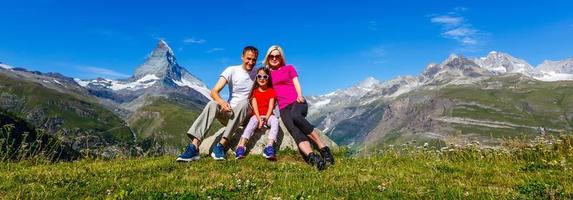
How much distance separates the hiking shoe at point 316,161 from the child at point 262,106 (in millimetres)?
2371

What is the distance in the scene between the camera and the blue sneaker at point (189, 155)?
1599cm

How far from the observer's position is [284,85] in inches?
697

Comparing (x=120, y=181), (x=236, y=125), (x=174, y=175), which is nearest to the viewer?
(x=120, y=181)

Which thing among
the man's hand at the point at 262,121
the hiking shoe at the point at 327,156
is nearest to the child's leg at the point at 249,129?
the man's hand at the point at 262,121

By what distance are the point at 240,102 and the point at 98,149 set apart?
5568 mm

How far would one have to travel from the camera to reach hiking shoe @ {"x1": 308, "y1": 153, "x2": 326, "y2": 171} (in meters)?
14.2

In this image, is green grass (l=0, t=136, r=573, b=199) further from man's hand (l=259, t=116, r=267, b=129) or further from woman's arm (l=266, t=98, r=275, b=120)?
woman's arm (l=266, t=98, r=275, b=120)

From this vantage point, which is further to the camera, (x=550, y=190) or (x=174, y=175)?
(x=174, y=175)

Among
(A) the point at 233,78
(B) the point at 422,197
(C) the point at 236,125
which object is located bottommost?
(B) the point at 422,197

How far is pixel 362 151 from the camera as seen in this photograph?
19.3 meters

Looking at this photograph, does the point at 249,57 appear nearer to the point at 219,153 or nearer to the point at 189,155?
the point at 219,153

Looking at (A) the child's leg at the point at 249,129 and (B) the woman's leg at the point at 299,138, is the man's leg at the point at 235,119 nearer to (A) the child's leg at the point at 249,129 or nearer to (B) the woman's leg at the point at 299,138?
(A) the child's leg at the point at 249,129

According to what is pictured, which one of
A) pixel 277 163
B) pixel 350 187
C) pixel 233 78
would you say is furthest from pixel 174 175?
pixel 233 78

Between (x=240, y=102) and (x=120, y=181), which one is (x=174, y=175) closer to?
(x=120, y=181)
